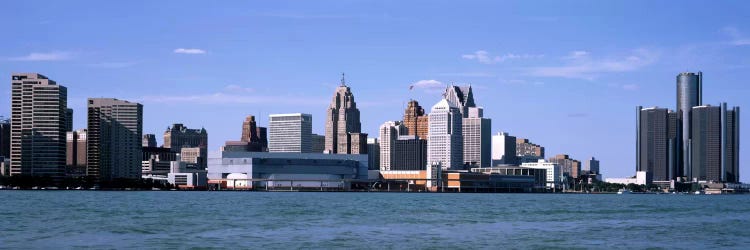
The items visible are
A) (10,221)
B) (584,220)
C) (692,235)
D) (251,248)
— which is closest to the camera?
(251,248)

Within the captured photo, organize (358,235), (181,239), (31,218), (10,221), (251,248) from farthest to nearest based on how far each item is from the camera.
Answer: (31,218) < (10,221) < (358,235) < (181,239) < (251,248)

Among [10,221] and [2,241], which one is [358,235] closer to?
[2,241]

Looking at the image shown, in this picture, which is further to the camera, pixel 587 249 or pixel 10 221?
pixel 10 221

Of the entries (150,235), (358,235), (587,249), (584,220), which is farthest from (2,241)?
(584,220)

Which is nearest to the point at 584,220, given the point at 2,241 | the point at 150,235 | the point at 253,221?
the point at 253,221

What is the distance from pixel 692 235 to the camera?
6844cm

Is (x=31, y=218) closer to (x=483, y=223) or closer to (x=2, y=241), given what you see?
(x=2, y=241)

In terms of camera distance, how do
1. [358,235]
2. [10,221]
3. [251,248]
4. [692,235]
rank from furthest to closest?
[10,221] → [692,235] → [358,235] → [251,248]

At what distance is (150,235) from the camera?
6038cm

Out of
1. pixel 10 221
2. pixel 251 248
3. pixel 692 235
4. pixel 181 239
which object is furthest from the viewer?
pixel 10 221

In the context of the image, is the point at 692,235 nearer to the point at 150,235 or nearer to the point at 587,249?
the point at 587,249

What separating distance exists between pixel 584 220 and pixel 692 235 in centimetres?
1969

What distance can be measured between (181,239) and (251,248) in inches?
243

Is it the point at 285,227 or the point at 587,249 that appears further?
the point at 285,227
